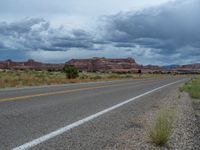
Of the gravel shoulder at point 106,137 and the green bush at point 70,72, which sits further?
the green bush at point 70,72

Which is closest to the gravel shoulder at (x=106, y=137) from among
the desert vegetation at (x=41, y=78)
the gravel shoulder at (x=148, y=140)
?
the gravel shoulder at (x=148, y=140)

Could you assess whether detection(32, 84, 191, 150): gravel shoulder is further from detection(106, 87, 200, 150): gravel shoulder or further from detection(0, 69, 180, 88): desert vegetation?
detection(0, 69, 180, 88): desert vegetation

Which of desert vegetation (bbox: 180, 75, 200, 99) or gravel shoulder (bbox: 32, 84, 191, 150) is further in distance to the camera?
desert vegetation (bbox: 180, 75, 200, 99)

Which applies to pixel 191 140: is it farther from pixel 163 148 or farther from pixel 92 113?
pixel 92 113

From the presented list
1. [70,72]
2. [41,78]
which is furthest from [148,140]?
[70,72]

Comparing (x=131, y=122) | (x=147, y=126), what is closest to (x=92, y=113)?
(x=131, y=122)

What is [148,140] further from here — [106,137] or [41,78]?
[41,78]

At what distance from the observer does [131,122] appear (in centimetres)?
1030

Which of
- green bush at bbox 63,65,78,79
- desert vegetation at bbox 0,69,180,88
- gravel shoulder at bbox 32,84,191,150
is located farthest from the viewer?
green bush at bbox 63,65,78,79

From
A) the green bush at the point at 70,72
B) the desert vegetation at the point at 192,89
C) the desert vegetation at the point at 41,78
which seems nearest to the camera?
the desert vegetation at the point at 192,89

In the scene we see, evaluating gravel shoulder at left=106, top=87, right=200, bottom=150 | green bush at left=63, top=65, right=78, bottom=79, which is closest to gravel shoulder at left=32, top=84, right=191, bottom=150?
gravel shoulder at left=106, top=87, right=200, bottom=150

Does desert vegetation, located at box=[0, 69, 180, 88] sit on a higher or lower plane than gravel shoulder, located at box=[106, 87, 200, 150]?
lower

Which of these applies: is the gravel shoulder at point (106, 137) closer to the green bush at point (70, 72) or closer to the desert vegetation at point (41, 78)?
the desert vegetation at point (41, 78)

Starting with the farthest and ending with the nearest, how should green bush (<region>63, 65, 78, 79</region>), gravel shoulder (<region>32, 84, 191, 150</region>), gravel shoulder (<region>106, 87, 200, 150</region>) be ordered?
green bush (<region>63, 65, 78, 79</region>) < gravel shoulder (<region>106, 87, 200, 150</region>) < gravel shoulder (<region>32, 84, 191, 150</region>)
